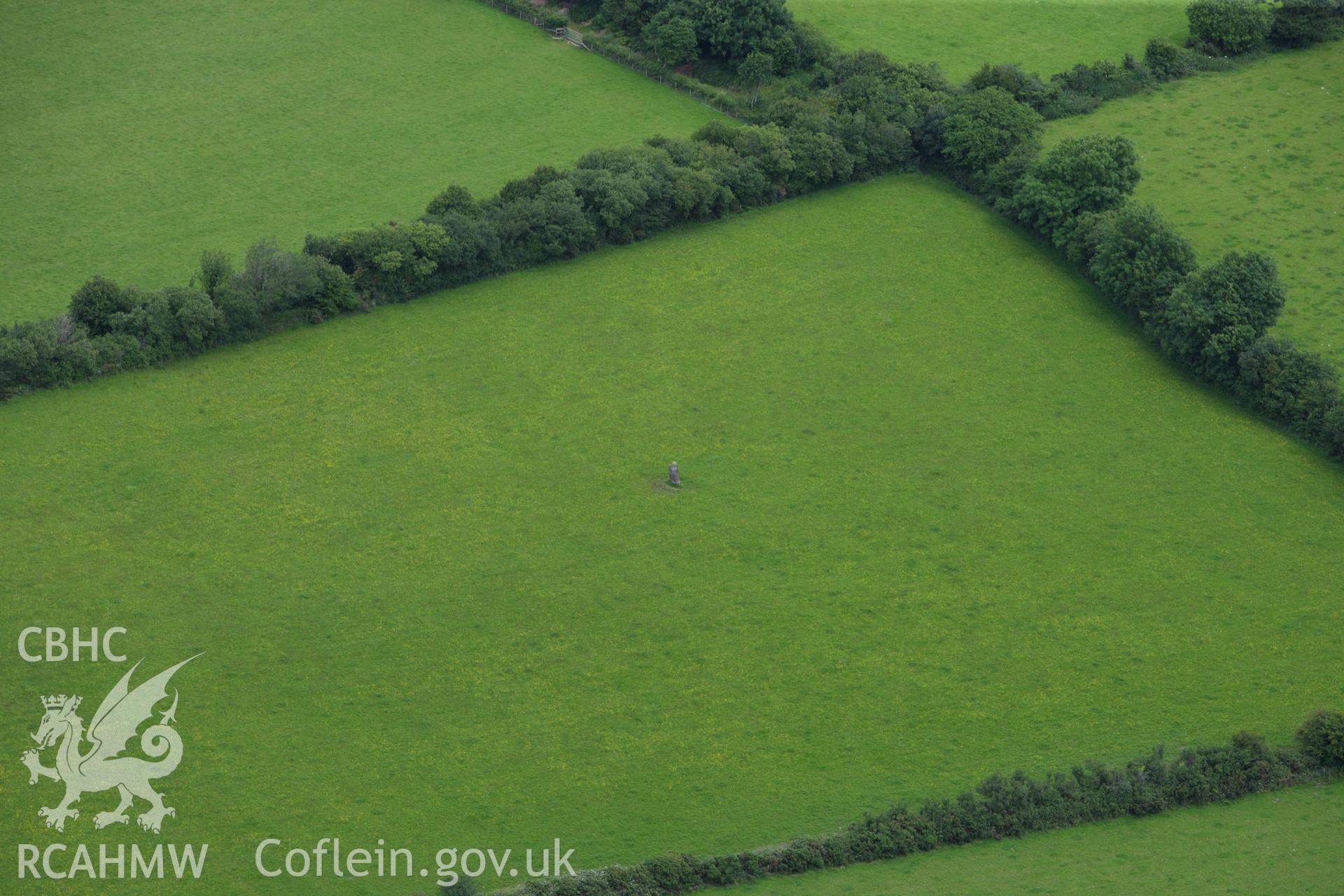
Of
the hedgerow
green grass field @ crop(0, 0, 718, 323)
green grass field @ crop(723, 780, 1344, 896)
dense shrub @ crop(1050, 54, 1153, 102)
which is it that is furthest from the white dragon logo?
dense shrub @ crop(1050, 54, 1153, 102)

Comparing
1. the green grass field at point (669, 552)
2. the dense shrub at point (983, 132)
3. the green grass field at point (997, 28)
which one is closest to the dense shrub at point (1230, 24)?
the green grass field at point (997, 28)

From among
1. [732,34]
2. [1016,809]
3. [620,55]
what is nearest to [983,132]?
[732,34]

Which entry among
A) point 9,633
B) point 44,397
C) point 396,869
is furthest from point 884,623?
point 44,397

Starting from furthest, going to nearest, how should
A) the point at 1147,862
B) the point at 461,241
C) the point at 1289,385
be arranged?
the point at 461,241 → the point at 1289,385 → the point at 1147,862

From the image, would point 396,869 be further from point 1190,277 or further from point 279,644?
point 1190,277

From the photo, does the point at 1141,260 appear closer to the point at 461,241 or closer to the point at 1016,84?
the point at 1016,84

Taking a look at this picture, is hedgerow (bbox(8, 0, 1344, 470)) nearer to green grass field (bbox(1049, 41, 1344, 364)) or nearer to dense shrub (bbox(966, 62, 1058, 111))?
dense shrub (bbox(966, 62, 1058, 111))

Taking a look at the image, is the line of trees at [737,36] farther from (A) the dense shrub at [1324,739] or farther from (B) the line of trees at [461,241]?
(A) the dense shrub at [1324,739]
